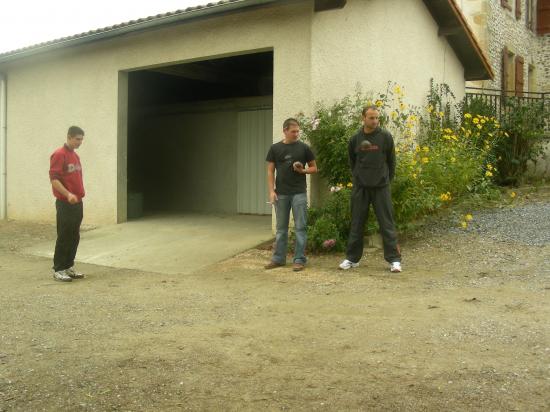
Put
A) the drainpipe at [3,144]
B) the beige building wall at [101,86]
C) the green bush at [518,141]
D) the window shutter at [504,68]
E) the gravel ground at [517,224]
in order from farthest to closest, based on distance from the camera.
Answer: the window shutter at [504,68] < the green bush at [518,141] < the drainpipe at [3,144] < the beige building wall at [101,86] < the gravel ground at [517,224]

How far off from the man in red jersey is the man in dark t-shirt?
223 centimetres

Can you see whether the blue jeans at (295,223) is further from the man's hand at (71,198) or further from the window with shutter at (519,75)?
the window with shutter at (519,75)

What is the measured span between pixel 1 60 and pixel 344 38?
23.3ft

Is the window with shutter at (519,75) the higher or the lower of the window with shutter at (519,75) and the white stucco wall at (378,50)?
the higher

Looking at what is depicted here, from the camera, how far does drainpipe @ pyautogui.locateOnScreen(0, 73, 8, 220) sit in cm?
1265

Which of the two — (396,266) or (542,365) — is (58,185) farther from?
(542,365)

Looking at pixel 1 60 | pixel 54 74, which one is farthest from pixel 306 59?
pixel 1 60

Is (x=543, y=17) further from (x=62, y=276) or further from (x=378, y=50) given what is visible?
(x=62, y=276)

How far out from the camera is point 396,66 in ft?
35.6

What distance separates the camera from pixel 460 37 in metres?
12.6

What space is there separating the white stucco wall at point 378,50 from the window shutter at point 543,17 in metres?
12.3

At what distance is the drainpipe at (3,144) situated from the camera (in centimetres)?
1265

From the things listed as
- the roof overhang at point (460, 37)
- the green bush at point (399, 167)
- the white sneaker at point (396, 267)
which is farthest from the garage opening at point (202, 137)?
the white sneaker at point (396, 267)

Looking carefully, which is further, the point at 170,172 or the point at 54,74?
the point at 170,172
